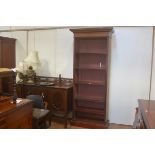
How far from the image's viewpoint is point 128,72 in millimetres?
1188

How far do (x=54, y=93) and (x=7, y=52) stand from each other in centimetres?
46

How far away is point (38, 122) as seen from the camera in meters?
1.22

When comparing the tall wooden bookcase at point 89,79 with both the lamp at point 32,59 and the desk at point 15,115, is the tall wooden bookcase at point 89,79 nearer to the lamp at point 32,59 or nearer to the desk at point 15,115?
the lamp at point 32,59

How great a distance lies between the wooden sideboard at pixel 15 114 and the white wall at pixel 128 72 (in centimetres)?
58

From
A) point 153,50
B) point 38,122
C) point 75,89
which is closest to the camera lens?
point 153,50

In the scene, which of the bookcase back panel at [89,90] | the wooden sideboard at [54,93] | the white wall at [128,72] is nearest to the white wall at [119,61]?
the white wall at [128,72]

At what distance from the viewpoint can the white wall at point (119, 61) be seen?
1.13 metres

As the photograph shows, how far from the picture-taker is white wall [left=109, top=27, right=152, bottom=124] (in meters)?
1.12

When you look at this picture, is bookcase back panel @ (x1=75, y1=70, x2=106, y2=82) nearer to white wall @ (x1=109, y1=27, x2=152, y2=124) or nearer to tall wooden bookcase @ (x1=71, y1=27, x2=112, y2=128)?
tall wooden bookcase @ (x1=71, y1=27, x2=112, y2=128)

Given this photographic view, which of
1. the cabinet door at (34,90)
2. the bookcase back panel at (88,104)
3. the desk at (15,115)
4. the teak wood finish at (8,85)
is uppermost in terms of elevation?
the teak wood finish at (8,85)

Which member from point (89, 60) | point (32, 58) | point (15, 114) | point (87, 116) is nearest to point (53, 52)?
point (32, 58)
